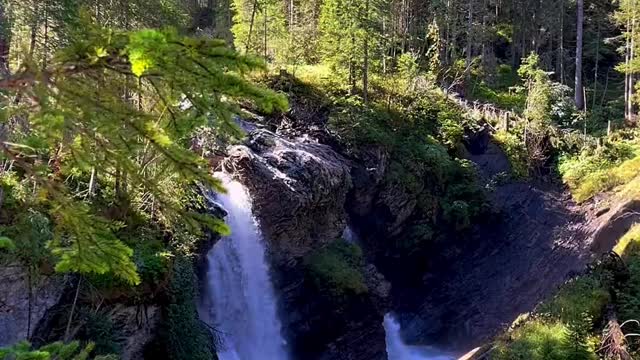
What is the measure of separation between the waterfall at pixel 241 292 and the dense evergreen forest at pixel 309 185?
0.11 m

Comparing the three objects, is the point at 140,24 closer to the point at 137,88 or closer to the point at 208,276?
the point at 208,276

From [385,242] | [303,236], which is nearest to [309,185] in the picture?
[303,236]

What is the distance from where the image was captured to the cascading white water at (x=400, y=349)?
18.3 m

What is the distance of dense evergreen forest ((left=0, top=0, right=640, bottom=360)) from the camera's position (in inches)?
141

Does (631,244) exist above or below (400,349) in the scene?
above

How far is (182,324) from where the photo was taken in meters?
11.2

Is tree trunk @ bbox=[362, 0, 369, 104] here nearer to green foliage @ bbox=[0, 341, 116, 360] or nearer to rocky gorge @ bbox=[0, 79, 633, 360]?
rocky gorge @ bbox=[0, 79, 633, 360]

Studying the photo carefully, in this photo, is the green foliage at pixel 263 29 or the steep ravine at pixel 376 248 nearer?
the steep ravine at pixel 376 248

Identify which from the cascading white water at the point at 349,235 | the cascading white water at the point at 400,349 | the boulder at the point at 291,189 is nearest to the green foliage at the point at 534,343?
the boulder at the point at 291,189

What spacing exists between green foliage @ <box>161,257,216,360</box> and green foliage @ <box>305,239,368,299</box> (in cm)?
537

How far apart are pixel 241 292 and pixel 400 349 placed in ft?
20.6

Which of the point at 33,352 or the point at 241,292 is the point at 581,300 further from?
the point at 33,352

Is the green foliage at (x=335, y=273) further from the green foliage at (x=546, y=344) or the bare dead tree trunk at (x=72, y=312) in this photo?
the bare dead tree trunk at (x=72, y=312)

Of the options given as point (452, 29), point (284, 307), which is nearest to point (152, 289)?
point (284, 307)
